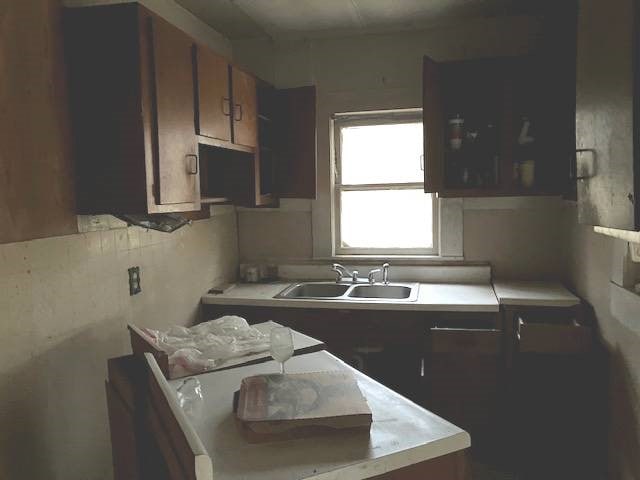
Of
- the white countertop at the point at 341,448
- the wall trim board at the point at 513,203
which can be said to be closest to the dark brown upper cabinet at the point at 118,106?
the white countertop at the point at 341,448

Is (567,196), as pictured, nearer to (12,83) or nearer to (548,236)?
(548,236)

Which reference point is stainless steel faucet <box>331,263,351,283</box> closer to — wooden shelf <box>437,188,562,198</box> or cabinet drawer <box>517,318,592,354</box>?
wooden shelf <box>437,188,562,198</box>

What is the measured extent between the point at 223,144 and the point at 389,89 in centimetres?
136

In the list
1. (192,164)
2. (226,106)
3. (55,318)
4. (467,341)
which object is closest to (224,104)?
(226,106)

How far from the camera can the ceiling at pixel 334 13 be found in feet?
9.82

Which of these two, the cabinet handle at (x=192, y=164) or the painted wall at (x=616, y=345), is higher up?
the cabinet handle at (x=192, y=164)

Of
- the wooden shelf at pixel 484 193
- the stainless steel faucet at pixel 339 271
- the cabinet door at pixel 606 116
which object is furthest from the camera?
the stainless steel faucet at pixel 339 271

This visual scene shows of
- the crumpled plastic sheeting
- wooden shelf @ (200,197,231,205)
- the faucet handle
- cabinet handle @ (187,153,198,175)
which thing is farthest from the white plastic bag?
the faucet handle

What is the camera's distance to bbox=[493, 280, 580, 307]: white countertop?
2.76 metres

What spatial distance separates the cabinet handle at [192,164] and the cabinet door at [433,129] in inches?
52.5

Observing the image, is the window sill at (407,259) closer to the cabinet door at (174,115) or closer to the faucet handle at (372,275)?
the faucet handle at (372,275)

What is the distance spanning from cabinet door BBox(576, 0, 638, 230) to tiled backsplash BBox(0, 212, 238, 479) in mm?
1888

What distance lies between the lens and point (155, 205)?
2066mm

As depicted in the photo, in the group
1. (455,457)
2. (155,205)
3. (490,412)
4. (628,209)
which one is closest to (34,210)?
(155,205)
